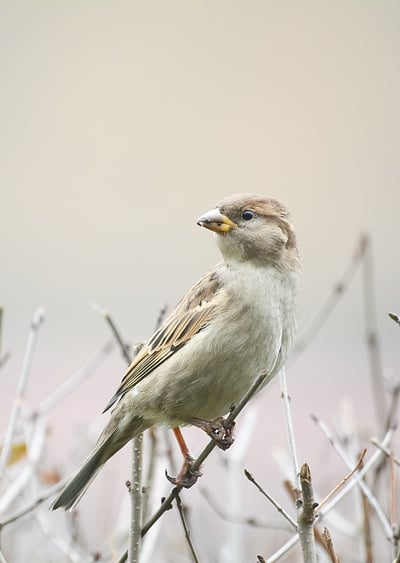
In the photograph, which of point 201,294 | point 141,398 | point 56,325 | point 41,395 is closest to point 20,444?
point 141,398

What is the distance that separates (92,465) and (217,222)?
1081mm

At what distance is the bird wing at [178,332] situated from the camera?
4.57m

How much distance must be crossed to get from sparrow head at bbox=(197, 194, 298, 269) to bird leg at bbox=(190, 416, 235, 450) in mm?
685

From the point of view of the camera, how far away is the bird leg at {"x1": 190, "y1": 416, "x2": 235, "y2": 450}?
12.9ft

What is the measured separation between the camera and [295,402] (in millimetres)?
11945

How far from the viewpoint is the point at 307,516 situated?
2.75 m

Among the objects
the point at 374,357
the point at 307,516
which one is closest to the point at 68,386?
the point at 374,357

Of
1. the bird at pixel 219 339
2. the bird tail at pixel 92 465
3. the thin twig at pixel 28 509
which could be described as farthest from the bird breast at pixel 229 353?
the thin twig at pixel 28 509

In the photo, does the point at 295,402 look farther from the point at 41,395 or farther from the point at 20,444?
the point at 20,444

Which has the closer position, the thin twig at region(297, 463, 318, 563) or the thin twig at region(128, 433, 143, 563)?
the thin twig at region(297, 463, 318, 563)

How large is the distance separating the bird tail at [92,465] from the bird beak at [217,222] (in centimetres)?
82

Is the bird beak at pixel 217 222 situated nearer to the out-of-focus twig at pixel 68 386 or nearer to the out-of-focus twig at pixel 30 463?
the out-of-focus twig at pixel 68 386

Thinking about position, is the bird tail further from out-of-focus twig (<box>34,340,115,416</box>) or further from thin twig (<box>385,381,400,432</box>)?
thin twig (<box>385,381,400,432</box>)

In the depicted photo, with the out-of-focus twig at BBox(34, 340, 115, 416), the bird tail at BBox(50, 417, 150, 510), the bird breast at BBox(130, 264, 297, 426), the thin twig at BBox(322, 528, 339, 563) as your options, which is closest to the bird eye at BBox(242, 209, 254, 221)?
the bird breast at BBox(130, 264, 297, 426)
